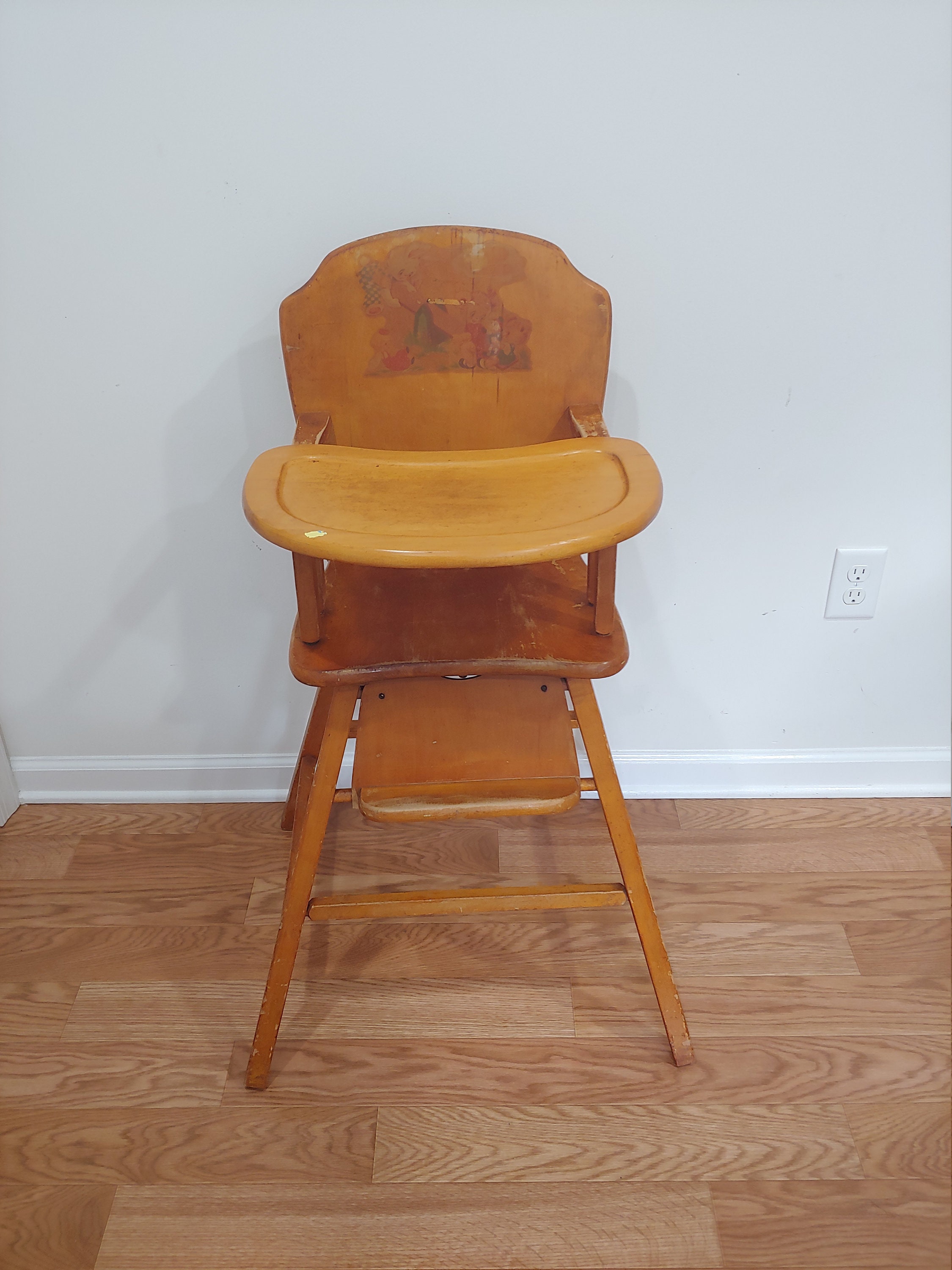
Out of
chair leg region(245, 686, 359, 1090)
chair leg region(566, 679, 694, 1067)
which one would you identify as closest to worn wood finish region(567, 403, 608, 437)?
chair leg region(566, 679, 694, 1067)

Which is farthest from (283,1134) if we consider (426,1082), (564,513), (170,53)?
(170,53)

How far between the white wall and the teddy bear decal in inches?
4.6

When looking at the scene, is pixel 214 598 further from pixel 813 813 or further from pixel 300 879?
pixel 813 813

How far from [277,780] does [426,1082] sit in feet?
1.79

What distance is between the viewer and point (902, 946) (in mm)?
1177

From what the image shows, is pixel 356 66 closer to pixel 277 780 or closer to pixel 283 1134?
pixel 277 780

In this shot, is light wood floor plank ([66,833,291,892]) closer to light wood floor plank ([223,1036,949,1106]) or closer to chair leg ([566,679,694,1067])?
light wood floor plank ([223,1036,949,1106])

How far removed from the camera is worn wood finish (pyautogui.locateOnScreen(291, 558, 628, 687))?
85 centimetres

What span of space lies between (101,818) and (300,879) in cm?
60

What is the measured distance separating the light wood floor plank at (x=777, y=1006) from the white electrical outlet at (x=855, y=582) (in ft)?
1.63

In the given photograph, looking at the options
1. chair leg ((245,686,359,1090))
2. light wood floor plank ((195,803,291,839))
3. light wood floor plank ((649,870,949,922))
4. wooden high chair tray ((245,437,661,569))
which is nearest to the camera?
wooden high chair tray ((245,437,661,569))

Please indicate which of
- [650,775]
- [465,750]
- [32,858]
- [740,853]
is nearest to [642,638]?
[650,775]

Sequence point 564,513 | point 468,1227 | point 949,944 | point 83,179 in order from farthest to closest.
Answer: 1. point 949,944
2. point 83,179
3. point 468,1227
4. point 564,513

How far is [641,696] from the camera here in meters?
1.36
